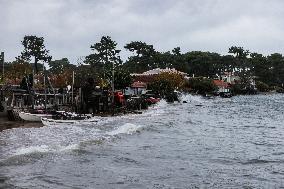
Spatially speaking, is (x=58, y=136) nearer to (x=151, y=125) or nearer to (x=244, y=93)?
(x=151, y=125)

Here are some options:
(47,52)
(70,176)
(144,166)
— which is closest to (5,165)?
(70,176)

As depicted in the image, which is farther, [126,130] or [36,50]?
[36,50]

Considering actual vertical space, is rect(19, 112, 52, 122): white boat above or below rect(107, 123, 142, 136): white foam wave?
above

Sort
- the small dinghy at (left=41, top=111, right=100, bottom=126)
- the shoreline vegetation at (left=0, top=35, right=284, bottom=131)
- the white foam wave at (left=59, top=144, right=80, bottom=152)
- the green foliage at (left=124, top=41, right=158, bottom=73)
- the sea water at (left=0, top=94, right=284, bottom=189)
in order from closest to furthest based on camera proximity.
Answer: the sea water at (left=0, top=94, right=284, bottom=189) < the white foam wave at (left=59, top=144, right=80, bottom=152) < the small dinghy at (left=41, top=111, right=100, bottom=126) < the shoreline vegetation at (left=0, top=35, right=284, bottom=131) < the green foliage at (left=124, top=41, right=158, bottom=73)

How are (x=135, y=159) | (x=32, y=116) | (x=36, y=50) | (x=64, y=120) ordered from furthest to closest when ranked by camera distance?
(x=36, y=50)
(x=32, y=116)
(x=64, y=120)
(x=135, y=159)

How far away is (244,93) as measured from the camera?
16438 centimetres

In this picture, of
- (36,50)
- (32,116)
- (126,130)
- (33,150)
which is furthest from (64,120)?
(36,50)

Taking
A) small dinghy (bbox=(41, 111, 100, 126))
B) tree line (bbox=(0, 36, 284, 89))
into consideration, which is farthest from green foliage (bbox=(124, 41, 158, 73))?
small dinghy (bbox=(41, 111, 100, 126))

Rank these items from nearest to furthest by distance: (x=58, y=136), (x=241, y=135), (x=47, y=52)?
(x=58, y=136) → (x=241, y=135) → (x=47, y=52)

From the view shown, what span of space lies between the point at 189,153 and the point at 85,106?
23497mm

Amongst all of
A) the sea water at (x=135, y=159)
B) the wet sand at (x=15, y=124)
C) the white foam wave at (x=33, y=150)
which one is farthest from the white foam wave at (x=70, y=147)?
the wet sand at (x=15, y=124)

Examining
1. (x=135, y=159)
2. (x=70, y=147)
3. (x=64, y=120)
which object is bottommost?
(x=135, y=159)

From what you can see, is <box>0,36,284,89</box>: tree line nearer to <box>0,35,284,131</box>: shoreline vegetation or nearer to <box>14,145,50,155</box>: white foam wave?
<box>0,35,284,131</box>: shoreline vegetation

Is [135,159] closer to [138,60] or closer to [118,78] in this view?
[118,78]
